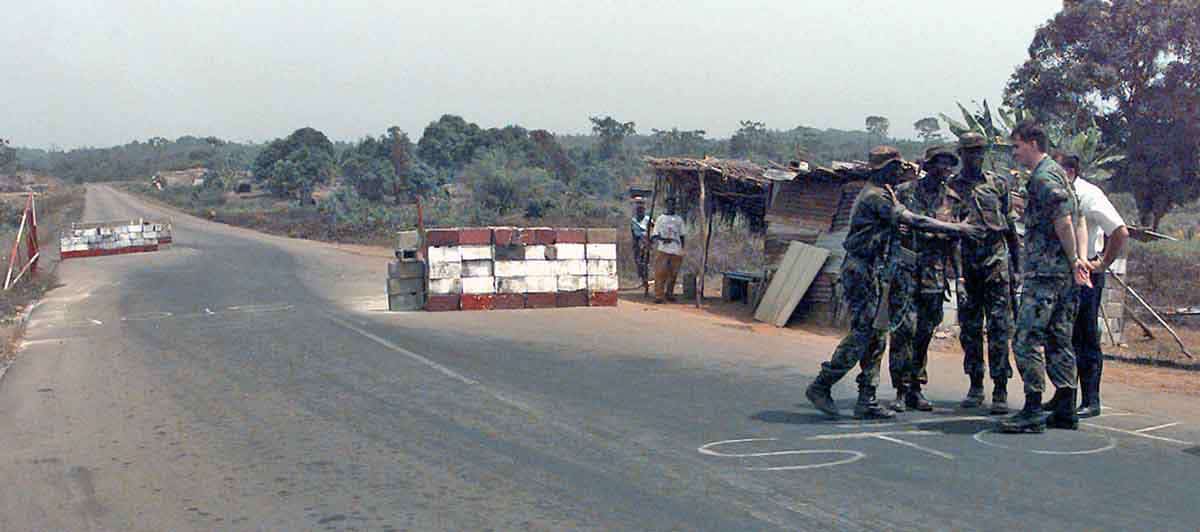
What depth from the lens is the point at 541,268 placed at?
633 inches

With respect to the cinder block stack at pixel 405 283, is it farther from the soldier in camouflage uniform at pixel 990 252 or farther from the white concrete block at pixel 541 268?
the soldier in camouflage uniform at pixel 990 252

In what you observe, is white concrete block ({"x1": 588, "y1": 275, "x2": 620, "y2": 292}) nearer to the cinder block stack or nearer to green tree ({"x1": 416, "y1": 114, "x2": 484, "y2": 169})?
the cinder block stack

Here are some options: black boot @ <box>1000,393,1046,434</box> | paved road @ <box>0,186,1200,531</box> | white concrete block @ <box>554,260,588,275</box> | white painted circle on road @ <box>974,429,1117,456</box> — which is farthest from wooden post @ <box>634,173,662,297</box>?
white painted circle on road @ <box>974,429,1117,456</box>

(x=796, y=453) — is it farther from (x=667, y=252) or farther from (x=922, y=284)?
(x=667, y=252)

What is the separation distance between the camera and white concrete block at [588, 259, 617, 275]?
53.9 feet

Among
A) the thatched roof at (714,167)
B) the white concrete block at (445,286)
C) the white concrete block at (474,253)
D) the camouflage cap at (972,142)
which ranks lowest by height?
the white concrete block at (445,286)

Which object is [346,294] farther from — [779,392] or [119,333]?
[779,392]

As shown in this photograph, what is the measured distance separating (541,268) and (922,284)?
895cm

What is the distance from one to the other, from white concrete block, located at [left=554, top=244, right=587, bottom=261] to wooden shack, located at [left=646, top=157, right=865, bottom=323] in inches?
93.9

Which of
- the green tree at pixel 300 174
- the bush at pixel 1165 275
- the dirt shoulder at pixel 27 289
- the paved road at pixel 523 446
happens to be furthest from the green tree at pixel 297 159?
the paved road at pixel 523 446

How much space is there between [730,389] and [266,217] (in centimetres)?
5048

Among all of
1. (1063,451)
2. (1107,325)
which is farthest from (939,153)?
(1107,325)

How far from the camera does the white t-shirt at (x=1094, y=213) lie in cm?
739

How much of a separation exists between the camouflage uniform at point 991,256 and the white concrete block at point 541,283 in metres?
8.97
